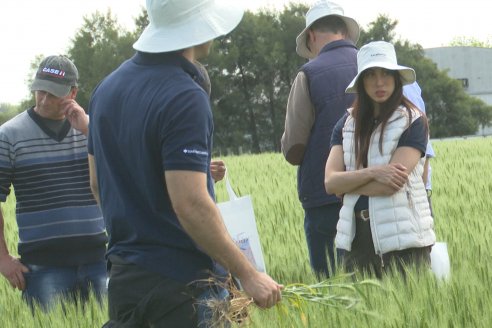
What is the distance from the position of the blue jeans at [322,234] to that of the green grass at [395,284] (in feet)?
0.44

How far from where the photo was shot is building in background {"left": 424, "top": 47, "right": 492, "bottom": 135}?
Answer: 3132 inches

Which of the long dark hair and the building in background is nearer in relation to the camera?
the long dark hair

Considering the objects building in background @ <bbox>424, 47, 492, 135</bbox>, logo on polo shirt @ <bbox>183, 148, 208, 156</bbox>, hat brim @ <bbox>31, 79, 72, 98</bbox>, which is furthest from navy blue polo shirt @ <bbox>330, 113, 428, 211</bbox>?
building in background @ <bbox>424, 47, 492, 135</bbox>

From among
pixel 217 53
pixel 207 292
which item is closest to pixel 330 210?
pixel 207 292

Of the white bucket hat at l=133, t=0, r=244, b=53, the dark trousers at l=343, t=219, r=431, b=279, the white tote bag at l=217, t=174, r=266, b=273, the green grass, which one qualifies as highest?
the white bucket hat at l=133, t=0, r=244, b=53

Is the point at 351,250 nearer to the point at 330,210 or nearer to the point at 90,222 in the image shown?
the point at 330,210

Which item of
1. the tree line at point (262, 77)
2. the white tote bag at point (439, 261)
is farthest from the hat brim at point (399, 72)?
the tree line at point (262, 77)

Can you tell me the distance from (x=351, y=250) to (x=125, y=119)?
5.14 ft

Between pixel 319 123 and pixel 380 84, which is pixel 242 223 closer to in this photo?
pixel 380 84

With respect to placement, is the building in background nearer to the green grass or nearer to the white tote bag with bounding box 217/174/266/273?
the green grass

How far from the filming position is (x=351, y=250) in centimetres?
403

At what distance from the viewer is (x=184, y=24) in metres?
2.75

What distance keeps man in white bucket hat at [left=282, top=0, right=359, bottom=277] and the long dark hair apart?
52 cm

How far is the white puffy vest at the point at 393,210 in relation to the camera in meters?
3.86
